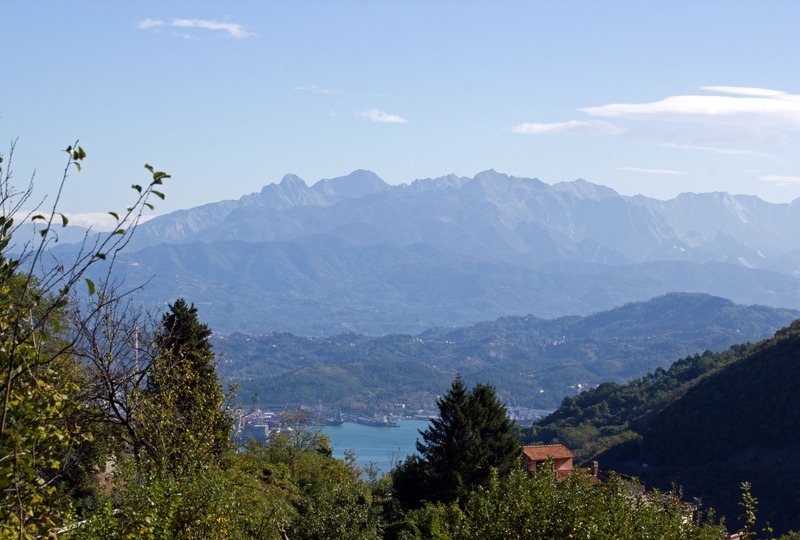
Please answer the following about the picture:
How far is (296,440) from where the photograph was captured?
35031mm

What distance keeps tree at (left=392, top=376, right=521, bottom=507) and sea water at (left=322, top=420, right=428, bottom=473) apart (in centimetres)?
10625

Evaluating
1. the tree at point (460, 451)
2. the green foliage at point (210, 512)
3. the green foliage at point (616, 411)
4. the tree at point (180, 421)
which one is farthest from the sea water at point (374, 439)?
the green foliage at point (210, 512)

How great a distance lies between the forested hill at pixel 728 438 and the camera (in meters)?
51.9

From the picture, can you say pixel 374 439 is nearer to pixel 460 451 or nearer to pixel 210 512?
pixel 460 451

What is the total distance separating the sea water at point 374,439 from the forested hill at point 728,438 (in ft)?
239

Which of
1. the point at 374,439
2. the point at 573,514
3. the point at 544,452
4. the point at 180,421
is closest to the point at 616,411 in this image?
the point at 544,452

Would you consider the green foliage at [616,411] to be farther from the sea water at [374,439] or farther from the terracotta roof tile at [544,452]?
the sea water at [374,439]

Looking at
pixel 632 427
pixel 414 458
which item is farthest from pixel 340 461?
pixel 632 427

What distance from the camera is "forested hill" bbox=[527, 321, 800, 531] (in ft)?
170

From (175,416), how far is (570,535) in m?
10.1

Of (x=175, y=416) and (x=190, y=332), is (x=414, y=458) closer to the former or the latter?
(x=190, y=332)

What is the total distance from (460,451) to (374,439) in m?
145

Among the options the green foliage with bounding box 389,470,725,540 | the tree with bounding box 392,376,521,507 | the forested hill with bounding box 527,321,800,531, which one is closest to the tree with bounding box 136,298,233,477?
the green foliage with bounding box 389,470,725,540

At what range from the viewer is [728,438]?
193 feet
